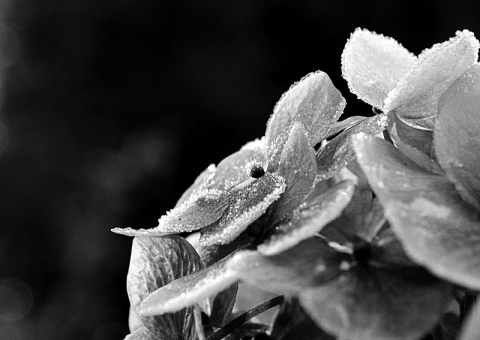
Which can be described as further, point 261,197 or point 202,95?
point 202,95

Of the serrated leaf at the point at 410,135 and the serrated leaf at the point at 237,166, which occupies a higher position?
the serrated leaf at the point at 237,166

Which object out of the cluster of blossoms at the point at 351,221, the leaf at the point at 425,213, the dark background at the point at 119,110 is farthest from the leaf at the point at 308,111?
the dark background at the point at 119,110

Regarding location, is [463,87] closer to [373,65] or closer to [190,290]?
[373,65]

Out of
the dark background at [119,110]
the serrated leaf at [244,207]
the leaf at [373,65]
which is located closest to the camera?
the serrated leaf at [244,207]

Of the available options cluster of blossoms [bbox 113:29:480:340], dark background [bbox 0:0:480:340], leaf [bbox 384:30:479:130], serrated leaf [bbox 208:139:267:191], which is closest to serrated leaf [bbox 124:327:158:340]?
cluster of blossoms [bbox 113:29:480:340]

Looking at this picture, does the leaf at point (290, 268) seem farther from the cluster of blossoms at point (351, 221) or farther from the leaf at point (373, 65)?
the leaf at point (373, 65)

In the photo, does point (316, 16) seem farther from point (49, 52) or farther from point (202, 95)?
point (49, 52)

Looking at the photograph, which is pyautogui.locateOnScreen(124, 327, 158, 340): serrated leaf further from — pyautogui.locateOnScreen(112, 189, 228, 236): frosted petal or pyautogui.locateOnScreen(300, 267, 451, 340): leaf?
pyautogui.locateOnScreen(300, 267, 451, 340): leaf

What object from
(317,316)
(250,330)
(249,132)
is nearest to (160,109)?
(249,132)
